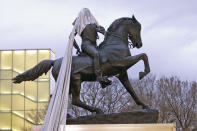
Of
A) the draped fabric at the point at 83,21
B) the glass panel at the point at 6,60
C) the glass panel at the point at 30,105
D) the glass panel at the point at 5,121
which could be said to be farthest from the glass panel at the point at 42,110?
the draped fabric at the point at 83,21

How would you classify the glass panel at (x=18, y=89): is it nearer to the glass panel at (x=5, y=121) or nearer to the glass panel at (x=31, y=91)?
the glass panel at (x=31, y=91)

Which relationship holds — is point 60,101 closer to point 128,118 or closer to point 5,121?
point 128,118

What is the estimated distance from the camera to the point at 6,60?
30.3m

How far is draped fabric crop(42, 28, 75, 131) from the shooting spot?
6902 mm

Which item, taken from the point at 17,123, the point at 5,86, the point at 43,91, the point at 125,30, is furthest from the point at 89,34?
the point at 5,86

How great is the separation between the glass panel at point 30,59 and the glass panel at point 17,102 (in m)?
2.37

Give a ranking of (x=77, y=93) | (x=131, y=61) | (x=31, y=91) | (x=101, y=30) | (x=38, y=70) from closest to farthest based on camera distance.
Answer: (x=131, y=61), (x=77, y=93), (x=101, y=30), (x=38, y=70), (x=31, y=91)

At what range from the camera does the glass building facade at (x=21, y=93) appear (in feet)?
94.5

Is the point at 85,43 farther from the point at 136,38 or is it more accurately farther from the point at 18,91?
the point at 18,91

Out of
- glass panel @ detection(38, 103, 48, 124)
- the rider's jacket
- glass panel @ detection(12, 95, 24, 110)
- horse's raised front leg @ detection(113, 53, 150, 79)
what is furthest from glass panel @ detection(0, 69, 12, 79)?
horse's raised front leg @ detection(113, 53, 150, 79)

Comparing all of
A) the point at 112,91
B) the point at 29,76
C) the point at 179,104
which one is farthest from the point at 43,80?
the point at 29,76

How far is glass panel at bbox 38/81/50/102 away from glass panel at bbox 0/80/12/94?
2309 mm

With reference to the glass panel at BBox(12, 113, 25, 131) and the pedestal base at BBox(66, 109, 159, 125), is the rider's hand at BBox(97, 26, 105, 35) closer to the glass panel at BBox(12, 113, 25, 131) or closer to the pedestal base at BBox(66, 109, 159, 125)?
the pedestal base at BBox(66, 109, 159, 125)

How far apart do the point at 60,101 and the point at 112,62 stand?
1.31m
